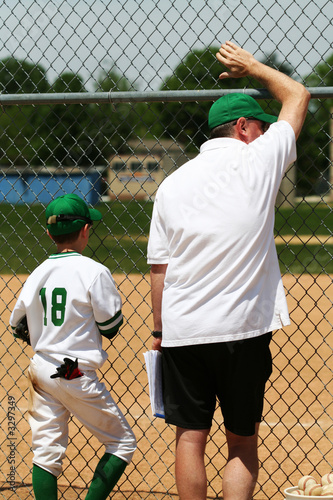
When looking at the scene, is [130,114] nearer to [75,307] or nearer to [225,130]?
[75,307]

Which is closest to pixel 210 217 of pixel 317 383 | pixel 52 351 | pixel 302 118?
pixel 302 118

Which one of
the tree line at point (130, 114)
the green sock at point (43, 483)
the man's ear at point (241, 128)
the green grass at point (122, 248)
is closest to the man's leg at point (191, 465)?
the green sock at point (43, 483)

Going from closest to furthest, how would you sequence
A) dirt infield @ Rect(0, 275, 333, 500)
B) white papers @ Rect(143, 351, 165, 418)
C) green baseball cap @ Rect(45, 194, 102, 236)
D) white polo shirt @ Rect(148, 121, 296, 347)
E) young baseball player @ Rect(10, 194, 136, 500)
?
white polo shirt @ Rect(148, 121, 296, 347)
white papers @ Rect(143, 351, 165, 418)
young baseball player @ Rect(10, 194, 136, 500)
green baseball cap @ Rect(45, 194, 102, 236)
dirt infield @ Rect(0, 275, 333, 500)

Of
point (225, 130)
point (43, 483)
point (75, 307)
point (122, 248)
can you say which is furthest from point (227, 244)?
point (43, 483)

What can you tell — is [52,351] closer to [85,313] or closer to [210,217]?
[85,313]

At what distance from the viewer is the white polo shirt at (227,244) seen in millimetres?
2340

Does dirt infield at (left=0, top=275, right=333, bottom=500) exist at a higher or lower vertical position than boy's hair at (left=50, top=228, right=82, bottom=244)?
lower

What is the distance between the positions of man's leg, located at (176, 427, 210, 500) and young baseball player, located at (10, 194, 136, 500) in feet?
1.53

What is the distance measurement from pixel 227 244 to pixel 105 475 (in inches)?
48.2

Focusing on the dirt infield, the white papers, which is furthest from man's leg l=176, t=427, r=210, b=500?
the dirt infield

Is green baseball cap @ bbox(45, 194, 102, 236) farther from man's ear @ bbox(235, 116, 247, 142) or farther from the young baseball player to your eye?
man's ear @ bbox(235, 116, 247, 142)

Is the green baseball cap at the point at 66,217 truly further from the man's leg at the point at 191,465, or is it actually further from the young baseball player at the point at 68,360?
the man's leg at the point at 191,465

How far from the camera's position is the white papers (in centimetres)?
262

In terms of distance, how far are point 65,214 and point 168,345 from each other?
82 centimetres
